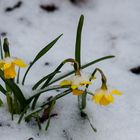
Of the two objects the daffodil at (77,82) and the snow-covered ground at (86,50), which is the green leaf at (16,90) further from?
the daffodil at (77,82)

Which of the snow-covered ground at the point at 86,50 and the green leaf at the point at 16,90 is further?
the snow-covered ground at the point at 86,50

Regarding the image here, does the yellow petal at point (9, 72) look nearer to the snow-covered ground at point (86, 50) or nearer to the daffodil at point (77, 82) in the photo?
the daffodil at point (77, 82)

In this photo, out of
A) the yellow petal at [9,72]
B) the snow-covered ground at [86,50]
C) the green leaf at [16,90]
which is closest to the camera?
the yellow petal at [9,72]

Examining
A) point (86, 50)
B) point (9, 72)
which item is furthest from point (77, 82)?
point (86, 50)

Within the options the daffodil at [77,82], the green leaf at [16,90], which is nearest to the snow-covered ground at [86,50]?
the green leaf at [16,90]

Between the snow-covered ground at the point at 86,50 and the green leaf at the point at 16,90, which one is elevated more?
the green leaf at the point at 16,90

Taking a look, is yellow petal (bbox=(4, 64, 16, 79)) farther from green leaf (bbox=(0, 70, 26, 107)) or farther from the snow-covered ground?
the snow-covered ground

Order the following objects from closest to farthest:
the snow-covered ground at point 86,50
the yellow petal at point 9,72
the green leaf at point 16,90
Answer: the yellow petal at point 9,72 < the green leaf at point 16,90 < the snow-covered ground at point 86,50

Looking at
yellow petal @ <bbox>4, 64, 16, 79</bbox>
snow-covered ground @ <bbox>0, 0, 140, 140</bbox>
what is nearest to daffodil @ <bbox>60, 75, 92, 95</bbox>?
yellow petal @ <bbox>4, 64, 16, 79</bbox>

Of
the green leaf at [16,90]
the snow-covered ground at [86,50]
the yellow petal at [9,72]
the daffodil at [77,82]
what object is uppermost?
the yellow petal at [9,72]
